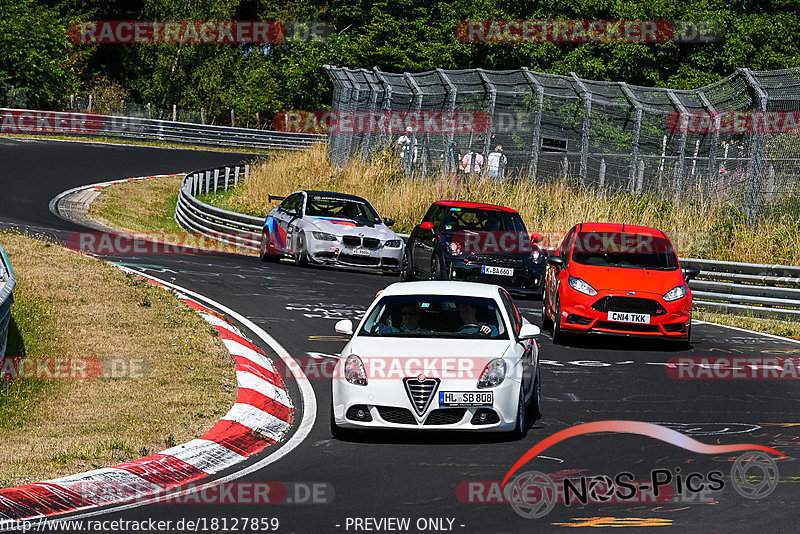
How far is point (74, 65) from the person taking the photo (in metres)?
70.2

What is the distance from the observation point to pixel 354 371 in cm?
982

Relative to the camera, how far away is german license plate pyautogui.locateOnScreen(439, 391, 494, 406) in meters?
9.56

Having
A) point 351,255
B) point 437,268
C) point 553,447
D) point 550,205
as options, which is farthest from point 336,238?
point 553,447

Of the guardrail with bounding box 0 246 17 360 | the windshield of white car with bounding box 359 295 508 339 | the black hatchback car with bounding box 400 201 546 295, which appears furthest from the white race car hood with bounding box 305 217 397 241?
the windshield of white car with bounding box 359 295 508 339

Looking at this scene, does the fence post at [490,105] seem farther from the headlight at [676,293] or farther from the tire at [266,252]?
the headlight at [676,293]

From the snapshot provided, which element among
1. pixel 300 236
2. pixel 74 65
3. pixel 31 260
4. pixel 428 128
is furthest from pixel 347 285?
pixel 74 65

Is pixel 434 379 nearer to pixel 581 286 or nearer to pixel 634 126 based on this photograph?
pixel 581 286

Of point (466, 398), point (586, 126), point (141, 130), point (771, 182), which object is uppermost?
point (586, 126)

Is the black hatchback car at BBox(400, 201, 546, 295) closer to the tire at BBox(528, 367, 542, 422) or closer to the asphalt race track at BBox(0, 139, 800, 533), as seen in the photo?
the asphalt race track at BBox(0, 139, 800, 533)

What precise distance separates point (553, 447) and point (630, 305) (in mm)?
5965

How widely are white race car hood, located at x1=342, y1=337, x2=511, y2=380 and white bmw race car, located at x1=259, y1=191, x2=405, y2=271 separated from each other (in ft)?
43.3

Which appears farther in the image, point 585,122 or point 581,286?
point 585,122

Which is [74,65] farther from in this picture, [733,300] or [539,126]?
[733,300]

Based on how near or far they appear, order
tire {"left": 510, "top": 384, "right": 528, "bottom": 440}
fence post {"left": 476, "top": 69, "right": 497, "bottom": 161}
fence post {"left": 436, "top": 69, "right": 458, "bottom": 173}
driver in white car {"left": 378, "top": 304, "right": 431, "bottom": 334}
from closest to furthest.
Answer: tire {"left": 510, "top": 384, "right": 528, "bottom": 440} → driver in white car {"left": 378, "top": 304, "right": 431, "bottom": 334} → fence post {"left": 476, "top": 69, "right": 497, "bottom": 161} → fence post {"left": 436, "top": 69, "right": 458, "bottom": 173}
